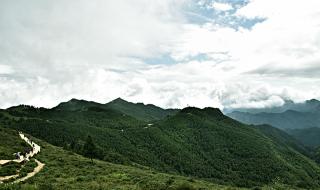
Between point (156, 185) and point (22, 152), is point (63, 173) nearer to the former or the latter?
point (156, 185)

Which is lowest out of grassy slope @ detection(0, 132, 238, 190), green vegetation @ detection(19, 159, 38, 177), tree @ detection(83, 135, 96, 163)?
grassy slope @ detection(0, 132, 238, 190)

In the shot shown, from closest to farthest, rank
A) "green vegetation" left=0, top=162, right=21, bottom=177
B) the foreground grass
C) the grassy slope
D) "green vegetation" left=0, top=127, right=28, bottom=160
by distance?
the foreground grass → the grassy slope → "green vegetation" left=0, top=162, right=21, bottom=177 → "green vegetation" left=0, top=127, right=28, bottom=160

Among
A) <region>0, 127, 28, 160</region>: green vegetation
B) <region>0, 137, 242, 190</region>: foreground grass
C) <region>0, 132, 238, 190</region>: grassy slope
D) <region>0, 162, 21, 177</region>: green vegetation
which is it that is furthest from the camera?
<region>0, 127, 28, 160</region>: green vegetation

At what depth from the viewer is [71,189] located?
130 feet


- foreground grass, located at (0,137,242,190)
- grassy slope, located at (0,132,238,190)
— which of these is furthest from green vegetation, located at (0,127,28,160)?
foreground grass, located at (0,137,242,190)

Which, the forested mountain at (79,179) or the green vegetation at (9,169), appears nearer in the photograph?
the forested mountain at (79,179)

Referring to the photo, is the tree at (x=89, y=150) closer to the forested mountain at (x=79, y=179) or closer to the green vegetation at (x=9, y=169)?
the forested mountain at (x=79, y=179)

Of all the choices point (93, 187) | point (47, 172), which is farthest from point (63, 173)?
point (93, 187)

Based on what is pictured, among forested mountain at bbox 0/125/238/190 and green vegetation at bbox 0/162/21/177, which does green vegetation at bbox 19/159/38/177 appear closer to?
green vegetation at bbox 0/162/21/177

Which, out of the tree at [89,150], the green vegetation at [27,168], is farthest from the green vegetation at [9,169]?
the tree at [89,150]

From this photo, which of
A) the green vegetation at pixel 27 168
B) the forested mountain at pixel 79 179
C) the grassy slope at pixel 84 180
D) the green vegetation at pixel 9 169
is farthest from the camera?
the green vegetation at pixel 27 168

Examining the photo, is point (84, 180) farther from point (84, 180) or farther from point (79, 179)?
point (79, 179)

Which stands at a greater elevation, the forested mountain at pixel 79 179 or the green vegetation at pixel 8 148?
the green vegetation at pixel 8 148

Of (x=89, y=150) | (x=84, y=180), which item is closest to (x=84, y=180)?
(x=84, y=180)
